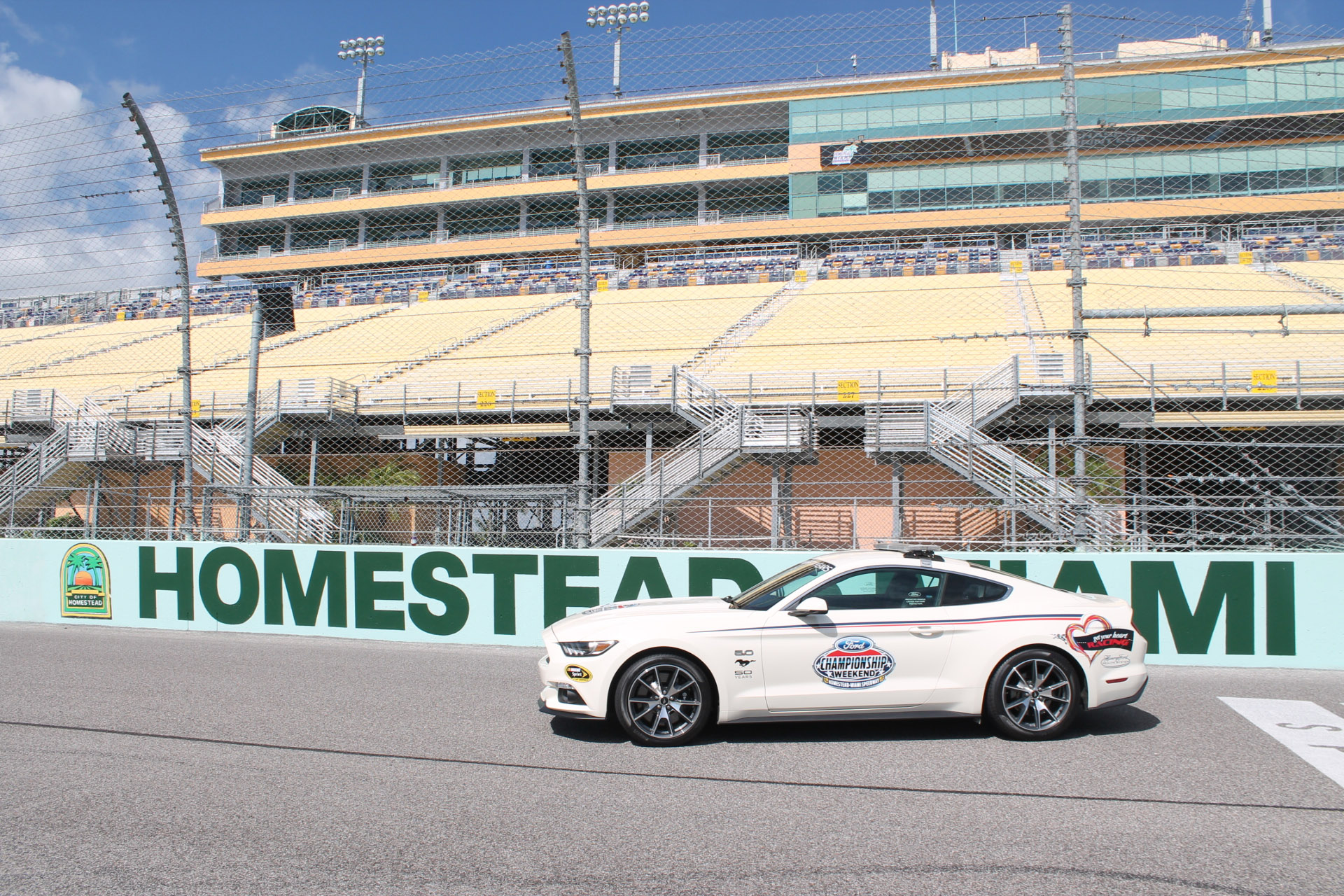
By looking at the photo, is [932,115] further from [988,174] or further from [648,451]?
[648,451]

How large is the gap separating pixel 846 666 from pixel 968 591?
976 mm

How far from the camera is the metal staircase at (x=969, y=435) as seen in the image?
13.3m

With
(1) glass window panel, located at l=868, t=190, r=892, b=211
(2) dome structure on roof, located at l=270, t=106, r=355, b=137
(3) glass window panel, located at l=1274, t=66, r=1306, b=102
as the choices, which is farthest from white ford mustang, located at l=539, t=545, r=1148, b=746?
(2) dome structure on roof, located at l=270, t=106, r=355, b=137

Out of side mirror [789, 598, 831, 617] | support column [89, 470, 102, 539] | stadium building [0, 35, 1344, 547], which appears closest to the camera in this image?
side mirror [789, 598, 831, 617]

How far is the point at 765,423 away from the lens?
15078mm

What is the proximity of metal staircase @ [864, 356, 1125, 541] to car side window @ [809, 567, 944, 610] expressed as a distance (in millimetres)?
6951

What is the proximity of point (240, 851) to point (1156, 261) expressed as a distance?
3142cm

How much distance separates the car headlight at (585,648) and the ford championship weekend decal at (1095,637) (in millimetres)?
2894

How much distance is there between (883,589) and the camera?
230 inches

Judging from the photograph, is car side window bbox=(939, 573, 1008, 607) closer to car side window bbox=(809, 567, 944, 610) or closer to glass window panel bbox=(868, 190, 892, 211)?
car side window bbox=(809, 567, 944, 610)

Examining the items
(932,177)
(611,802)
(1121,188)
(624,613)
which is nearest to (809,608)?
(624,613)

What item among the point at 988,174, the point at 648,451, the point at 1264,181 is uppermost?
the point at 988,174

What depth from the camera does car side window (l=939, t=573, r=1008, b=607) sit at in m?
5.81

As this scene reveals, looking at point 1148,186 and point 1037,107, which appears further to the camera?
point 1037,107
